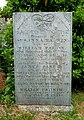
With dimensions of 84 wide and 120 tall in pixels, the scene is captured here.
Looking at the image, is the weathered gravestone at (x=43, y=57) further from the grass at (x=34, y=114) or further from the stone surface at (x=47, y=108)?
the grass at (x=34, y=114)

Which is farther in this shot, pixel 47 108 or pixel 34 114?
pixel 47 108

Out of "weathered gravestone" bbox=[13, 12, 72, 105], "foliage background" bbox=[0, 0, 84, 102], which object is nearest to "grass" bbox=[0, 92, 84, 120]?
"weathered gravestone" bbox=[13, 12, 72, 105]

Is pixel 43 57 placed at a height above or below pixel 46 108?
above

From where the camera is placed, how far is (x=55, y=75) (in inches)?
219

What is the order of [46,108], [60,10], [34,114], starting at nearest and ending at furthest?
[34,114] → [46,108] → [60,10]

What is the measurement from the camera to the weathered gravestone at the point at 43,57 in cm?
538

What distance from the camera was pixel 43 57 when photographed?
549cm

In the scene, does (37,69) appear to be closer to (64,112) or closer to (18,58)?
(18,58)

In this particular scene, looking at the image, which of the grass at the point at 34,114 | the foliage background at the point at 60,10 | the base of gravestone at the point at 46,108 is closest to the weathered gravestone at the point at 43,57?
the base of gravestone at the point at 46,108

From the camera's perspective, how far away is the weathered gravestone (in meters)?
5.38

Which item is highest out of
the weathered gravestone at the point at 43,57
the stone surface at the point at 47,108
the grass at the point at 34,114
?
the weathered gravestone at the point at 43,57

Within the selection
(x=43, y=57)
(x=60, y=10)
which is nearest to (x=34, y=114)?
(x=43, y=57)

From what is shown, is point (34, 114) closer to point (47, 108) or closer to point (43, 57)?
point (47, 108)

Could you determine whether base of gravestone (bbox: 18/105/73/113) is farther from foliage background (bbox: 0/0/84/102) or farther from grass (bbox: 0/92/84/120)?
foliage background (bbox: 0/0/84/102)
